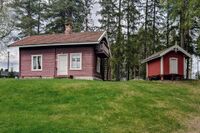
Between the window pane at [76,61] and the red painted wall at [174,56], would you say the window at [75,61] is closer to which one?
the window pane at [76,61]

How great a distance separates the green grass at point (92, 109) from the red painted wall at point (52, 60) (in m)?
9.35

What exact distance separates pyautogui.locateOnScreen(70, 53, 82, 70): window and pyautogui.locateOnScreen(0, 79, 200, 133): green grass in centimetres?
976

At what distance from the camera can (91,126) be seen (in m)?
16.4

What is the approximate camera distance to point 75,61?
35156mm

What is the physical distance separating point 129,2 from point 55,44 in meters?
22.3

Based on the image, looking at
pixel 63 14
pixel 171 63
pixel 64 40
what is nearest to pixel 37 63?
pixel 64 40

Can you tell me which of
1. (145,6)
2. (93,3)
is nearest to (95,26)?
(93,3)

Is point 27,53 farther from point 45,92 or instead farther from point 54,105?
point 54,105

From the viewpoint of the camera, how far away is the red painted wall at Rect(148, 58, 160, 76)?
38.8 metres

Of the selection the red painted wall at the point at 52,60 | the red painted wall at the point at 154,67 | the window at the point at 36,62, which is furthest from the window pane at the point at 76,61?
the red painted wall at the point at 154,67

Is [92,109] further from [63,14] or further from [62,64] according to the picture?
[63,14]

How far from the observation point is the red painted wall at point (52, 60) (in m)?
34.6

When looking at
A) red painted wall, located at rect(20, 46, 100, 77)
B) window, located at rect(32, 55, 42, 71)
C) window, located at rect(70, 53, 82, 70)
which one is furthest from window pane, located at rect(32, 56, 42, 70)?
window, located at rect(70, 53, 82, 70)

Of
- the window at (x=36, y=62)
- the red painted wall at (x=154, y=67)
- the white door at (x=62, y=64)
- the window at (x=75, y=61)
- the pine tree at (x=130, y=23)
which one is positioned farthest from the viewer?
the pine tree at (x=130, y=23)
